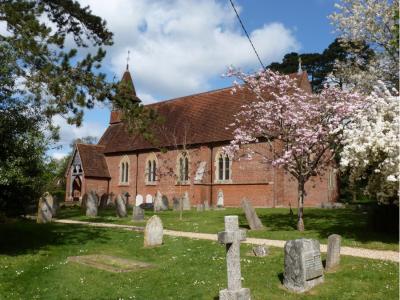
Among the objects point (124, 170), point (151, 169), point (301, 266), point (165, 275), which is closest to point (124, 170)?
point (124, 170)

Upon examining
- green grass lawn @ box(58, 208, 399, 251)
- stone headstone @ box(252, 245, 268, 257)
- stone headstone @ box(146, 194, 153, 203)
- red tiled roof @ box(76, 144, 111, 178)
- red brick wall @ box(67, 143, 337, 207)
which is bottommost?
stone headstone @ box(252, 245, 268, 257)

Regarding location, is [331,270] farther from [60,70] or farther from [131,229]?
[131,229]

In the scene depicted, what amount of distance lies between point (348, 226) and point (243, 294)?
36.1 ft

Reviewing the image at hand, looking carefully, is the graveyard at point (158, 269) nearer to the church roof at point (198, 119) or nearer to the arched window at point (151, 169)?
the church roof at point (198, 119)

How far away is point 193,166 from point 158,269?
24.2 metres

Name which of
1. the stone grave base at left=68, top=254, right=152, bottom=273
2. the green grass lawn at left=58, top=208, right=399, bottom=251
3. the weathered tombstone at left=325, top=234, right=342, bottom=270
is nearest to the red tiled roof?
the green grass lawn at left=58, top=208, right=399, bottom=251

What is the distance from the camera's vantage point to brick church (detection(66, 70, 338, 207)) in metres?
31.3

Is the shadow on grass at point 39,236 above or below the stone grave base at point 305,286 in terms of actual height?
above

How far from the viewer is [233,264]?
7.83 m

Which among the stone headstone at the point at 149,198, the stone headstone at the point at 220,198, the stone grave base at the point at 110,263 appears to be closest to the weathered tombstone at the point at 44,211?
the stone grave base at the point at 110,263

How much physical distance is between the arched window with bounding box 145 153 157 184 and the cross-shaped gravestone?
31091 millimetres

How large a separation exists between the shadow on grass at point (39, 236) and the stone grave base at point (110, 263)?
2.35 metres

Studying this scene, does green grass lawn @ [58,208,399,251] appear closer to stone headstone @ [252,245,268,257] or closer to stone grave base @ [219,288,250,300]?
stone headstone @ [252,245,268,257]

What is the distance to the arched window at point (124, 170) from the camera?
4191cm
